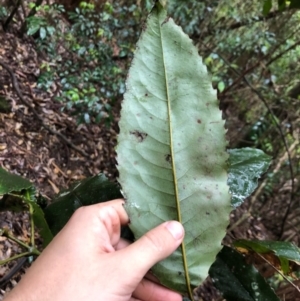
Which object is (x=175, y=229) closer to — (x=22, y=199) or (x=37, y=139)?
(x=22, y=199)

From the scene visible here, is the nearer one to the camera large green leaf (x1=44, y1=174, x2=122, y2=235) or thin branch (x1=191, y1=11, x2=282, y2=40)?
large green leaf (x1=44, y1=174, x2=122, y2=235)

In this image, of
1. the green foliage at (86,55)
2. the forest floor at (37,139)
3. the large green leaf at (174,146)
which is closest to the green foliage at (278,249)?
the large green leaf at (174,146)

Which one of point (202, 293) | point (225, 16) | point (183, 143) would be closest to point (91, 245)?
point (183, 143)

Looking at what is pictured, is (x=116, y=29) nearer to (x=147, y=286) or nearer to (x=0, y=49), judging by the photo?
(x=0, y=49)

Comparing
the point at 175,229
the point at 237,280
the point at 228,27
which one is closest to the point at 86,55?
the point at 228,27

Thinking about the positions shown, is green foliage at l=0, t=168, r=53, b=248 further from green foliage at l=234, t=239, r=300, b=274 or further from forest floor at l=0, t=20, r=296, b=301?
forest floor at l=0, t=20, r=296, b=301

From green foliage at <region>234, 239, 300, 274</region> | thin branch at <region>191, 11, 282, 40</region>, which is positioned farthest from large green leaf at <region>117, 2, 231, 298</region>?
thin branch at <region>191, 11, 282, 40</region>
